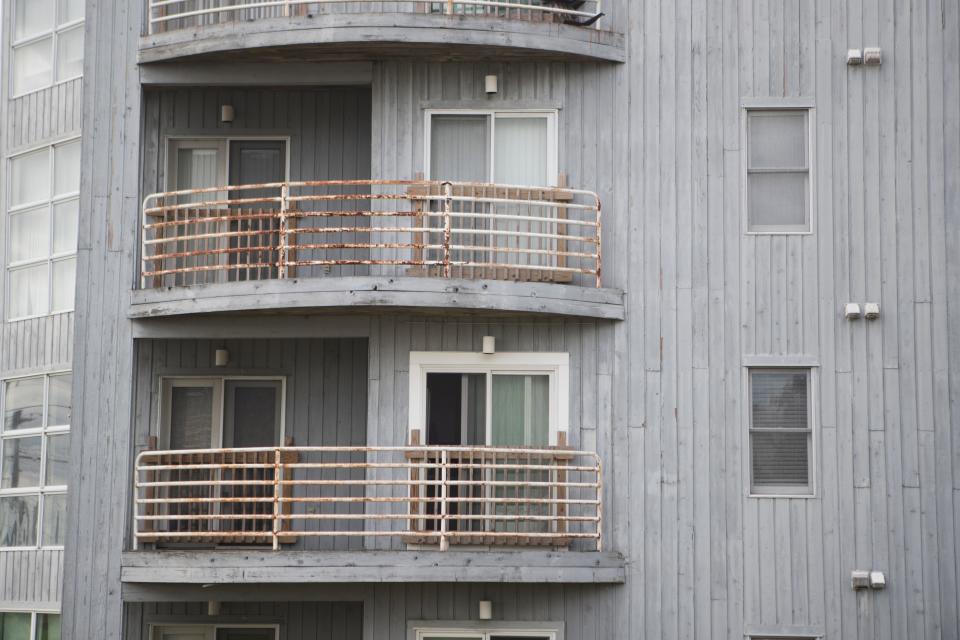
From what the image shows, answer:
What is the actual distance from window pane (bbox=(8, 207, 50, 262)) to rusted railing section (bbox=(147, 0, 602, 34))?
11.6 feet

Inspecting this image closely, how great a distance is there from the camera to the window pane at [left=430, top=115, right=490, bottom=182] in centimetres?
1953

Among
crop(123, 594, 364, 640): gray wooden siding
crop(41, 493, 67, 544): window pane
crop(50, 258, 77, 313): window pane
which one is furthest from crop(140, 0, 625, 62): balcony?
crop(123, 594, 364, 640): gray wooden siding

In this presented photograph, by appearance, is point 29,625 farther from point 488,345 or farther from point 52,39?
point 52,39

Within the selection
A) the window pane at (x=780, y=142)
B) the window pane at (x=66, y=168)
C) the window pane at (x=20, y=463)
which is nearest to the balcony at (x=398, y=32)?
the window pane at (x=780, y=142)

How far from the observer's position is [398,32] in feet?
61.5

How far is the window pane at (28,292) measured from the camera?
70.8ft

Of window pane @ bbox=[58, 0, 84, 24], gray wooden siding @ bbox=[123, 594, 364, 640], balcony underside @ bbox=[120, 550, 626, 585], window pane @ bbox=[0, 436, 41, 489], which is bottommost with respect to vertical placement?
gray wooden siding @ bbox=[123, 594, 364, 640]

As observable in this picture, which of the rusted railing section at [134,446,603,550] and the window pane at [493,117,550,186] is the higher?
the window pane at [493,117,550,186]

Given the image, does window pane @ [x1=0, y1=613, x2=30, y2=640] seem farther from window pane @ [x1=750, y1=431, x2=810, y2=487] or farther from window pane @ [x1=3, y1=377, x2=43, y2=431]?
window pane @ [x1=750, y1=431, x2=810, y2=487]

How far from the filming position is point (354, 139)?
68.9 feet

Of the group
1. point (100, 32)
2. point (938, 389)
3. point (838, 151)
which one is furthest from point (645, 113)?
point (100, 32)

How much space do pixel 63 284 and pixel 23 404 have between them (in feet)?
6.35

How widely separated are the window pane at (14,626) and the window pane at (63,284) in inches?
175

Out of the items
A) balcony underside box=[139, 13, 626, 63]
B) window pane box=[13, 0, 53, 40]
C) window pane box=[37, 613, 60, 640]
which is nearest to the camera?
balcony underside box=[139, 13, 626, 63]
